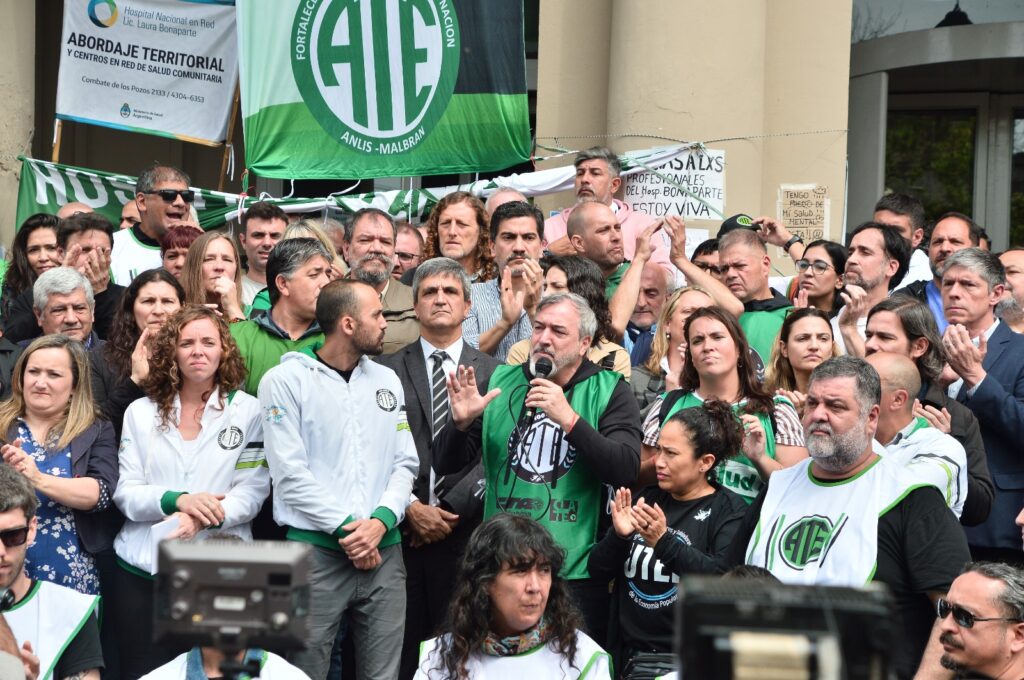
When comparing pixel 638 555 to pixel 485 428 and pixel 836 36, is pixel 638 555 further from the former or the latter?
pixel 836 36

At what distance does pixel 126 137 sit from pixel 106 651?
28.8 feet

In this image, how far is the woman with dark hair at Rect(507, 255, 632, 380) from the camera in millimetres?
7098

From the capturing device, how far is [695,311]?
678cm

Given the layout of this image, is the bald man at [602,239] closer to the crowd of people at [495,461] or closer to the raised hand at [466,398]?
the crowd of people at [495,461]

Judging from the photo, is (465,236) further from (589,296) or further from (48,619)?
(48,619)

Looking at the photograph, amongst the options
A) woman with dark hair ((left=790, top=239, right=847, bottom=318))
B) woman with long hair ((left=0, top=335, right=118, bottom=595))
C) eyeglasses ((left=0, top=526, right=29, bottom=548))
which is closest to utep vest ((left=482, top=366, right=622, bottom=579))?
woman with long hair ((left=0, top=335, right=118, bottom=595))

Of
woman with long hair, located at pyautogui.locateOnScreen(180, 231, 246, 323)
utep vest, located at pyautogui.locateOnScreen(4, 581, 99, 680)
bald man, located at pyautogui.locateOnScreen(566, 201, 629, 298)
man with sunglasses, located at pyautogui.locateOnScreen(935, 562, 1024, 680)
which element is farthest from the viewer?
bald man, located at pyautogui.locateOnScreen(566, 201, 629, 298)

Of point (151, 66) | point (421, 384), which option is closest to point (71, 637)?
point (421, 384)

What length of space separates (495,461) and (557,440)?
0.30m

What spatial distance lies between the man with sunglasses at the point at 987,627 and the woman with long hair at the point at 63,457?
3522mm

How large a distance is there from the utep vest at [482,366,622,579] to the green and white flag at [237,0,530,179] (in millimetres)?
4059

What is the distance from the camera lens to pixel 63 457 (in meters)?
6.39

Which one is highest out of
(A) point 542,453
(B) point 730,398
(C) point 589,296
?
(C) point 589,296

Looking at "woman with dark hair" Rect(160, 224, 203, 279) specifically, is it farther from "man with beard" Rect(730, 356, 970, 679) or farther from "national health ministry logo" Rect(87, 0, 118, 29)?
"national health ministry logo" Rect(87, 0, 118, 29)
